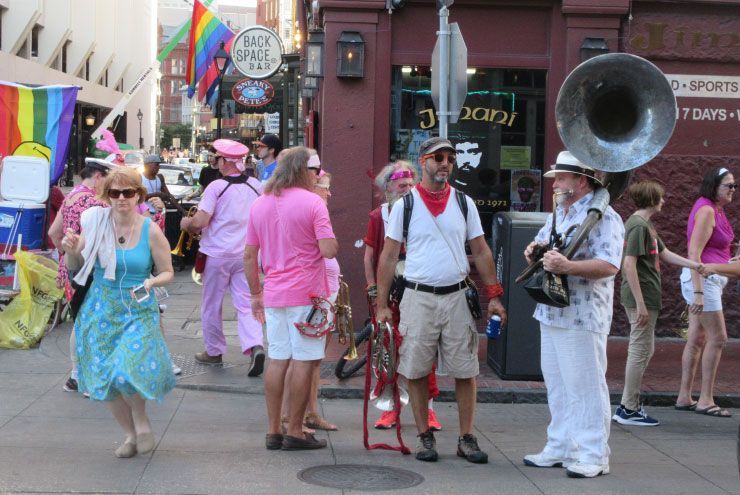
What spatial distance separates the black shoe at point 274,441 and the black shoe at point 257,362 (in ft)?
7.76

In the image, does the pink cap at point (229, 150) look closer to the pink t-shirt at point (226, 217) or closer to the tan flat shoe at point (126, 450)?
the pink t-shirt at point (226, 217)

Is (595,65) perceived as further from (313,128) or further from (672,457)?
(313,128)

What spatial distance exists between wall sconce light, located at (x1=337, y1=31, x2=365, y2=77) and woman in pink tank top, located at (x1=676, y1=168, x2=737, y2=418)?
4.32 metres

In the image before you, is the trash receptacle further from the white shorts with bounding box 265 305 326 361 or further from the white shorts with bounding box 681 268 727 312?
the white shorts with bounding box 265 305 326 361

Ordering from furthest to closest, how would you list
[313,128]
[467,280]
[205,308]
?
[313,128], [205,308], [467,280]

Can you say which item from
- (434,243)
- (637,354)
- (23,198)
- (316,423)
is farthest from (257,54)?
(434,243)

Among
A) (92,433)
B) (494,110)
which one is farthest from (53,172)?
(92,433)

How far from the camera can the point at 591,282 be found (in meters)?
6.24

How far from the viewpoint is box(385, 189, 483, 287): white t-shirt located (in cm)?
649

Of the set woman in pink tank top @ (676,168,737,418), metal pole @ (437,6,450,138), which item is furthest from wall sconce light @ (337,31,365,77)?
woman in pink tank top @ (676,168,737,418)

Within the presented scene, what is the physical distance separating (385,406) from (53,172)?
6814 mm

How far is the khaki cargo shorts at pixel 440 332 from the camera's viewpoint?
650cm

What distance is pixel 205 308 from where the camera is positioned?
9.49 meters

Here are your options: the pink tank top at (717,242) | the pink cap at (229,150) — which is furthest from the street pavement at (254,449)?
the pink cap at (229,150)
